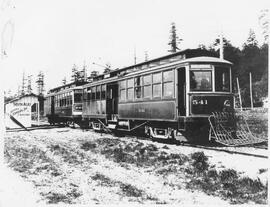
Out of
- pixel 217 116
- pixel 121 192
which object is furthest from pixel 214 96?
pixel 121 192

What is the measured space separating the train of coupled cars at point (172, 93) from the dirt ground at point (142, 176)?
144cm

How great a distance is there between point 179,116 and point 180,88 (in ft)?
2.95

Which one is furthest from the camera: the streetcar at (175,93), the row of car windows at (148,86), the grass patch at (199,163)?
the row of car windows at (148,86)

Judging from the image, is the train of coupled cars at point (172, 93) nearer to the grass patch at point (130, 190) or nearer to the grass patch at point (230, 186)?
the grass patch at point (230, 186)

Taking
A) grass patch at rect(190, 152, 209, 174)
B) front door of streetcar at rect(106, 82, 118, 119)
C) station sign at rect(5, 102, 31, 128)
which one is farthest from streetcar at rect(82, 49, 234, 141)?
station sign at rect(5, 102, 31, 128)

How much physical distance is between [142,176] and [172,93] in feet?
14.6

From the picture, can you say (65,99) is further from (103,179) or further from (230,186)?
(230,186)

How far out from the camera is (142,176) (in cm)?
634

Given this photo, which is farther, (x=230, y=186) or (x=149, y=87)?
(x=149, y=87)

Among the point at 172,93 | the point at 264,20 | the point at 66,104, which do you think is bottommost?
the point at 66,104

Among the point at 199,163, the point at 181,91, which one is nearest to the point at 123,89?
the point at 181,91

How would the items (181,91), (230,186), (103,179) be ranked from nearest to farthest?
1. (230,186)
2. (103,179)
3. (181,91)

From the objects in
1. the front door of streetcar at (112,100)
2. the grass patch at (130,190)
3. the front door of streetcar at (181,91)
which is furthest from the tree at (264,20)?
the front door of streetcar at (112,100)

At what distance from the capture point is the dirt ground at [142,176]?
16.7 ft
